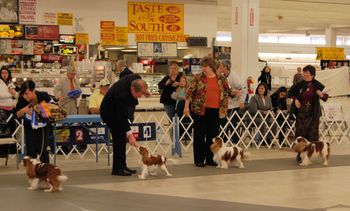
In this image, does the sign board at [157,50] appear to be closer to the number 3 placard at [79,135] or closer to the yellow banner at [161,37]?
the yellow banner at [161,37]

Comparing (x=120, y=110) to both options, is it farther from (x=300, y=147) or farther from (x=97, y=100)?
(x=300, y=147)

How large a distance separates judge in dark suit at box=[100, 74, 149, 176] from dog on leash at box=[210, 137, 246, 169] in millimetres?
1290

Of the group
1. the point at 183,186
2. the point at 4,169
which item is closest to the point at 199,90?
the point at 183,186

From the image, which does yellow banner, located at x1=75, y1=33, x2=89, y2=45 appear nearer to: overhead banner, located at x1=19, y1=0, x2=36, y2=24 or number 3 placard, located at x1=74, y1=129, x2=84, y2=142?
overhead banner, located at x1=19, y1=0, x2=36, y2=24

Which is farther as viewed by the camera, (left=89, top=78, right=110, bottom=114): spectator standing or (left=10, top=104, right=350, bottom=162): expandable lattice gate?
(left=10, top=104, right=350, bottom=162): expandable lattice gate

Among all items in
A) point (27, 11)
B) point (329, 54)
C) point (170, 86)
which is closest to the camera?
point (170, 86)

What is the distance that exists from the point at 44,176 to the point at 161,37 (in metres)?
9.03

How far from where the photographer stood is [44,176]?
597 centimetres

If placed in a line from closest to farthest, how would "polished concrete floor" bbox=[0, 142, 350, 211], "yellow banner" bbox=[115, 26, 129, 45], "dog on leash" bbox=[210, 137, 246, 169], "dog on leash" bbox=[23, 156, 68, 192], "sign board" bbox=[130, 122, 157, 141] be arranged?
"polished concrete floor" bbox=[0, 142, 350, 211], "dog on leash" bbox=[23, 156, 68, 192], "dog on leash" bbox=[210, 137, 246, 169], "sign board" bbox=[130, 122, 157, 141], "yellow banner" bbox=[115, 26, 129, 45]

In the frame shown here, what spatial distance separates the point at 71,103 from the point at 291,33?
23.5m

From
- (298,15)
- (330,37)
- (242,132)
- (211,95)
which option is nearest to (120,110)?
(211,95)

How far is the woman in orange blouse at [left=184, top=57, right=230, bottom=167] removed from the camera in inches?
300

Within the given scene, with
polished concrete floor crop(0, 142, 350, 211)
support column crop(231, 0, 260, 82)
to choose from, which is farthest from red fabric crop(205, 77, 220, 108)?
support column crop(231, 0, 260, 82)

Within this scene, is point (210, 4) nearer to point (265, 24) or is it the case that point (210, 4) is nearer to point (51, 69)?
point (51, 69)
